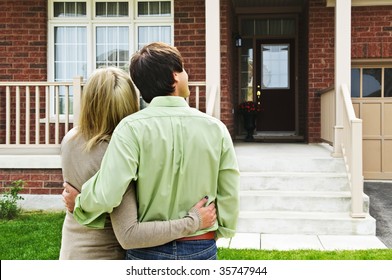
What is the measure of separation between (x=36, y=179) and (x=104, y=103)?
567 cm

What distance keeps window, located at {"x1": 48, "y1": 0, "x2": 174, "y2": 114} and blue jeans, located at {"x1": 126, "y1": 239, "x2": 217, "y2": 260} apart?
7.26m

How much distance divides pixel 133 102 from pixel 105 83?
0.12 meters

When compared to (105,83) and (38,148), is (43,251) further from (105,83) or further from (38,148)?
(105,83)

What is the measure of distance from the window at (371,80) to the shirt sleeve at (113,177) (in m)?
8.09

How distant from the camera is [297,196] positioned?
20.2ft

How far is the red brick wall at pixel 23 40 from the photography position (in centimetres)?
856

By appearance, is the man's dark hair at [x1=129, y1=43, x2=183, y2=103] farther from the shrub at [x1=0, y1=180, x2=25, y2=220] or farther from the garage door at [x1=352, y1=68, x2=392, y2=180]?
the garage door at [x1=352, y1=68, x2=392, y2=180]

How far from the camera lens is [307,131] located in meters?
9.29

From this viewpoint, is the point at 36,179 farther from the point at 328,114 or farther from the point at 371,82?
the point at 371,82

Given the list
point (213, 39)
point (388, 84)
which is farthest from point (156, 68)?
point (388, 84)

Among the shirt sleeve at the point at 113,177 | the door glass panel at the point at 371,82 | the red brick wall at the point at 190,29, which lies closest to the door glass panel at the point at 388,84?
the door glass panel at the point at 371,82

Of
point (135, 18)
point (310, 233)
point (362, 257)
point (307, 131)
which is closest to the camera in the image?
point (362, 257)

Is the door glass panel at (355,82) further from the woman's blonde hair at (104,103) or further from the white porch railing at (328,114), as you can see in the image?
the woman's blonde hair at (104,103)

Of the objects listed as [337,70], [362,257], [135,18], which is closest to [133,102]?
[362,257]
